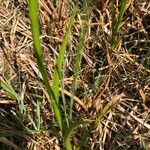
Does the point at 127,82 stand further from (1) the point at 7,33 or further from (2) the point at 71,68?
(1) the point at 7,33

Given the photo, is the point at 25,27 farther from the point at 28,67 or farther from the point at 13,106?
the point at 13,106

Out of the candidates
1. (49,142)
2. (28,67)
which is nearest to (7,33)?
(28,67)

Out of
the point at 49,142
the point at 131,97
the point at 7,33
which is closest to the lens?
the point at 49,142

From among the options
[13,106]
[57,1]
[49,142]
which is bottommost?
[49,142]

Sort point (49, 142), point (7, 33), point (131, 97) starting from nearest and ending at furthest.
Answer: point (49, 142), point (131, 97), point (7, 33)

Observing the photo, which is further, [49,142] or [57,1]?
[57,1]

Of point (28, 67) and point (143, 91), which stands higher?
point (28, 67)

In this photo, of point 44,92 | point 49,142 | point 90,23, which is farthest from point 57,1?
point 49,142
